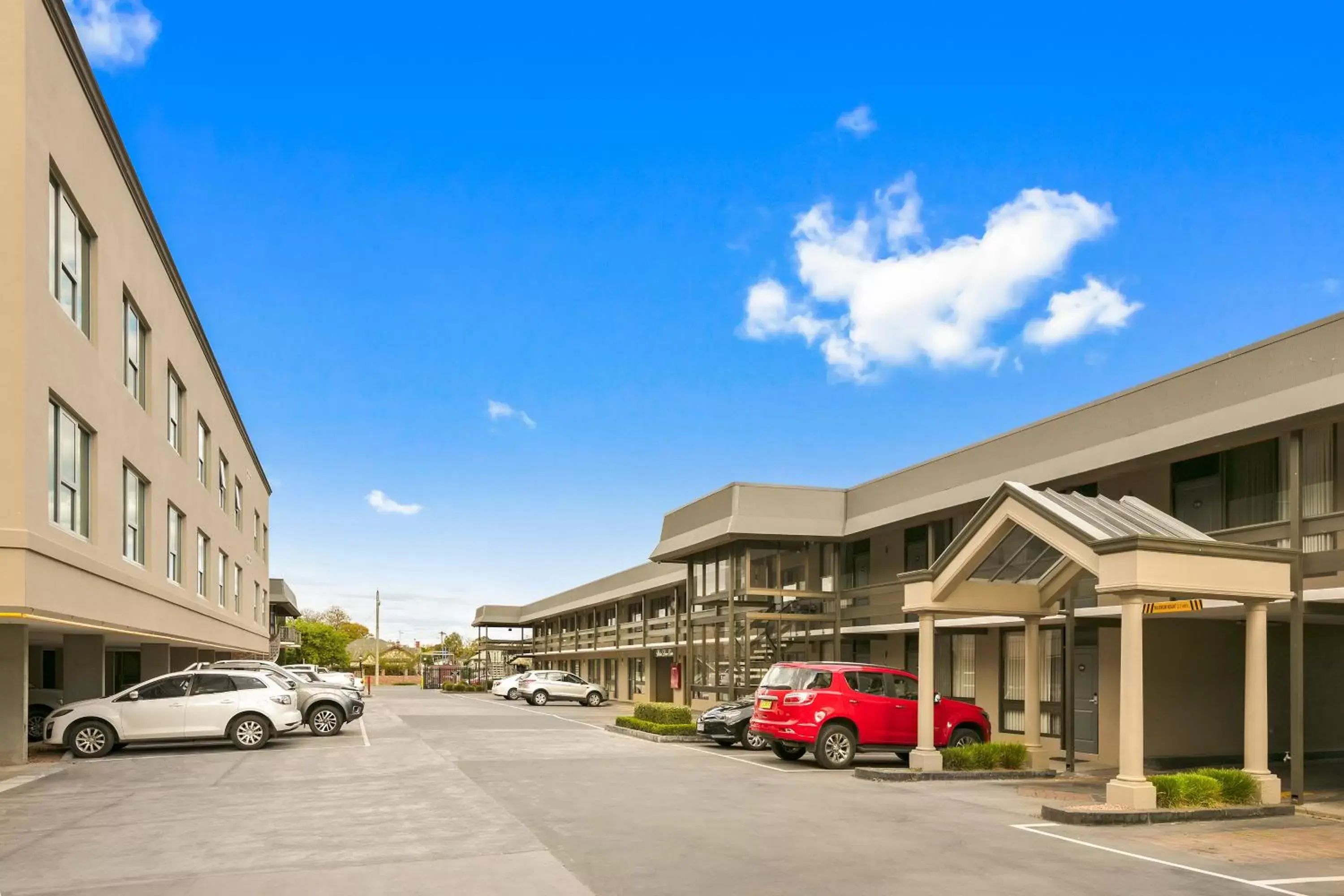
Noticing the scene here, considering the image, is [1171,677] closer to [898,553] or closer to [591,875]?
[898,553]

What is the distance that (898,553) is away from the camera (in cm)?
2823

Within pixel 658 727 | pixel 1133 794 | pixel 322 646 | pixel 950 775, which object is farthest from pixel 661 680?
pixel 322 646

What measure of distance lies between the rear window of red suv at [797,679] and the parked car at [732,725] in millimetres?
2760

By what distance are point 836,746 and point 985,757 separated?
246 cm

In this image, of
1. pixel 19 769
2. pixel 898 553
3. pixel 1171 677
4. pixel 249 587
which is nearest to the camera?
pixel 19 769

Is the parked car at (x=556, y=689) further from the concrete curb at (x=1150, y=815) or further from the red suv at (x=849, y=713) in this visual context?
the concrete curb at (x=1150, y=815)

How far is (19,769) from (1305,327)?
19455 mm

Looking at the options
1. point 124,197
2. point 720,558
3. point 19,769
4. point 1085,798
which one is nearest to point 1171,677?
point 1085,798

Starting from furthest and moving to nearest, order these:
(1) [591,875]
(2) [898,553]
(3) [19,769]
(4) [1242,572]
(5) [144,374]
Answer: (2) [898,553]
(5) [144,374]
(3) [19,769]
(4) [1242,572]
(1) [591,875]

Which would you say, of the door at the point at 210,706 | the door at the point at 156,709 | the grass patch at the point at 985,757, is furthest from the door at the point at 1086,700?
the door at the point at 156,709

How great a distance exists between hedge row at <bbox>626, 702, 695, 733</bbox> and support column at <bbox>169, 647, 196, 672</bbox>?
13.5 meters

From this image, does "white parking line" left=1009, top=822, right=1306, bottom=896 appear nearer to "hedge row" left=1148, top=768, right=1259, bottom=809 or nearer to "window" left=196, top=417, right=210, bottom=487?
"hedge row" left=1148, top=768, right=1259, bottom=809

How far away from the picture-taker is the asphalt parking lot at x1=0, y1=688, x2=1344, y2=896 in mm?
9484

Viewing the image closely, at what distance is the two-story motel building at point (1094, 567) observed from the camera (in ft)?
50.8
